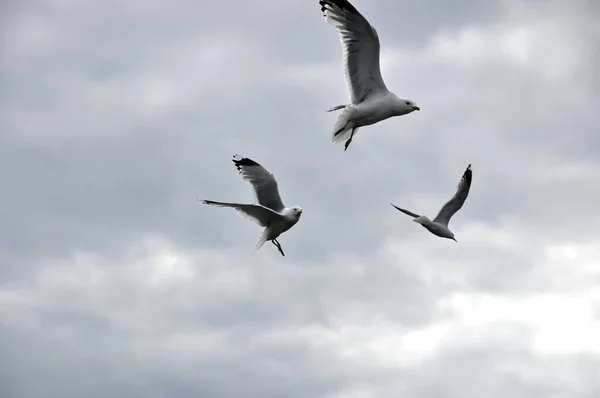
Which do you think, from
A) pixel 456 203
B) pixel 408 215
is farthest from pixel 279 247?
pixel 456 203

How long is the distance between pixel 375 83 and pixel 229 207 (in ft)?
14.1

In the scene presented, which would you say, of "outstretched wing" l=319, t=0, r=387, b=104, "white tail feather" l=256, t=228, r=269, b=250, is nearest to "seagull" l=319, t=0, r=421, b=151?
"outstretched wing" l=319, t=0, r=387, b=104

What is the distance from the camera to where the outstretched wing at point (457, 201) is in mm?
31156

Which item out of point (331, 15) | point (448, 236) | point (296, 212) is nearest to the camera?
point (331, 15)

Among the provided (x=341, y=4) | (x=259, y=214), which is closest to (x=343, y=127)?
(x=341, y=4)

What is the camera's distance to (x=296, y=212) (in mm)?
28125

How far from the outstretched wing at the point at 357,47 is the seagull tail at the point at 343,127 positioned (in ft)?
1.76

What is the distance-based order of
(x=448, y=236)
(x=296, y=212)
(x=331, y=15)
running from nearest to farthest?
(x=331, y=15), (x=296, y=212), (x=448, y=236)

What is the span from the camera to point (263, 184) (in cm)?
2938

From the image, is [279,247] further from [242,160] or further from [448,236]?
[448,236]

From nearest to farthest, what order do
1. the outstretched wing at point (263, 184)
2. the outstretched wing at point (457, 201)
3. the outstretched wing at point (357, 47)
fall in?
the outstretched wing at point (357, 47), the outstretched wing at point (263, 184), the outstretched wing at point (457, 201)

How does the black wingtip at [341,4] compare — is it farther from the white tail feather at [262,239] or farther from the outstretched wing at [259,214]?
the white tail feather at [262,239]

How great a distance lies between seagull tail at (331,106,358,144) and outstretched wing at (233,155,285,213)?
3.56 metres

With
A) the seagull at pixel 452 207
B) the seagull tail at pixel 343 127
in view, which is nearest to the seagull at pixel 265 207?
the seagull tail at pixel 343 127
